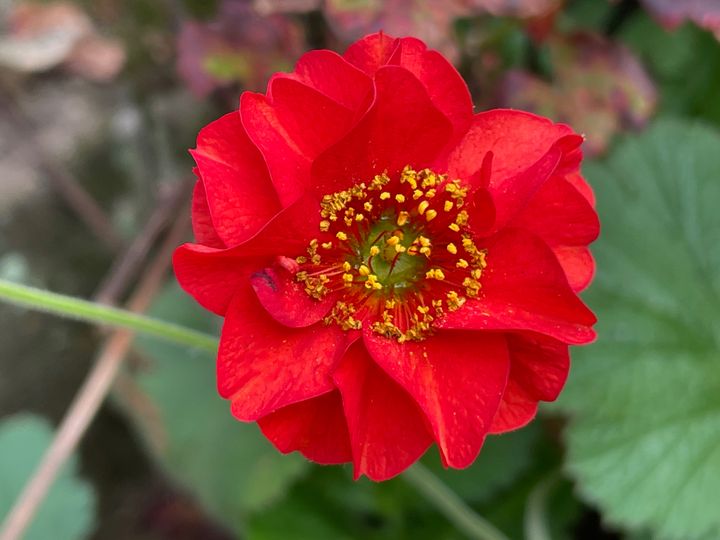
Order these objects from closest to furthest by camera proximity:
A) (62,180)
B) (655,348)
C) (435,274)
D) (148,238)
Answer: (435,274) → (655,348) → (148,238) → (62,180)

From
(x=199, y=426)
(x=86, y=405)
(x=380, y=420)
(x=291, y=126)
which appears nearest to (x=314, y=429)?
(x=380, y=420)

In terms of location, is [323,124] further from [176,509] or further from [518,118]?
[176,509]

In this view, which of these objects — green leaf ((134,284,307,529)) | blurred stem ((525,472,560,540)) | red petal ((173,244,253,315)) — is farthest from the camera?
green leaf ((134,284,307,529))

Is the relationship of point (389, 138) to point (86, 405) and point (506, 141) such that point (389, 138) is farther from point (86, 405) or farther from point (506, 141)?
point (86, 405)

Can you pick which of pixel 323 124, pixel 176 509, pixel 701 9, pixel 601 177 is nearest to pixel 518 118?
pixel 323 124

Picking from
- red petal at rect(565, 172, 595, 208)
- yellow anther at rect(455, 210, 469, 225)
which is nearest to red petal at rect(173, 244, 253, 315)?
yellow anther at rect(455, 210, 469, 225)

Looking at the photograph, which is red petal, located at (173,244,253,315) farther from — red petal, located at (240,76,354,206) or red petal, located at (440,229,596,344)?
red petal, located at (440,229,596,344)

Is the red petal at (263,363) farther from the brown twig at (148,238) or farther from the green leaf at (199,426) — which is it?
the brown twig at (148,238)

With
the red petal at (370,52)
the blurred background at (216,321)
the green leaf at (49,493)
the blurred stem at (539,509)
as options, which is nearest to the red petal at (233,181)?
the red petal at (370,52)
